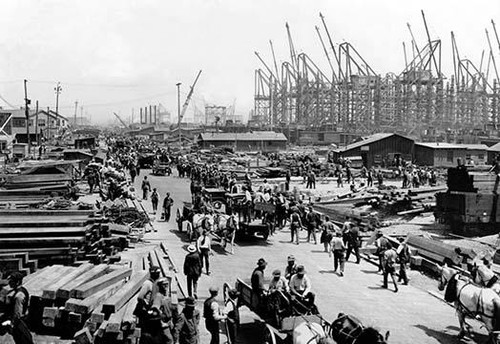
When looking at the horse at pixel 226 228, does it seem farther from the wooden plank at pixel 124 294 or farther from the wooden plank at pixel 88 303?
the wooden plank at pixel 88 303

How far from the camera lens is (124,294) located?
9703 mm

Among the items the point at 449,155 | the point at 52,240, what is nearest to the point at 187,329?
the point at 52,240

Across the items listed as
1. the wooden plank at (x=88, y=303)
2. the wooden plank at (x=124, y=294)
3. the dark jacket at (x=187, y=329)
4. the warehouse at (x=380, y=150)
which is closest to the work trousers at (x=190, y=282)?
the wooden plank at (x=124, y=294)

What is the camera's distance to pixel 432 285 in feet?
47.9

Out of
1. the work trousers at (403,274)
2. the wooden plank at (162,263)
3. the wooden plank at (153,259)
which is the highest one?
the wooden plank at (153,259)

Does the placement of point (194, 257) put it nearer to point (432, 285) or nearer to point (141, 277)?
point (141, 277)

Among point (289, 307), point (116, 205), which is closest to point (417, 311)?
point (289, 307)

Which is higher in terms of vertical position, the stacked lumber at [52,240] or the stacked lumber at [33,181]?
the stacked lumber at [33,181]

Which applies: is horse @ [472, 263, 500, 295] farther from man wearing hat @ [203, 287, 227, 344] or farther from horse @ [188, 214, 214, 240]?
Result: horse @ [188, 214, 214, 240]

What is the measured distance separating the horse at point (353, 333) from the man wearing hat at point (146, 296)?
2800mm

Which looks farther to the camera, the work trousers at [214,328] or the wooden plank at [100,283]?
the wooden plank at [100,283]

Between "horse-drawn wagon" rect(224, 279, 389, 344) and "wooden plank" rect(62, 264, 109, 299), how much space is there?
301cm

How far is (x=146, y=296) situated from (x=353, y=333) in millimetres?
3328

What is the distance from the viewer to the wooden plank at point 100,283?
943cm
